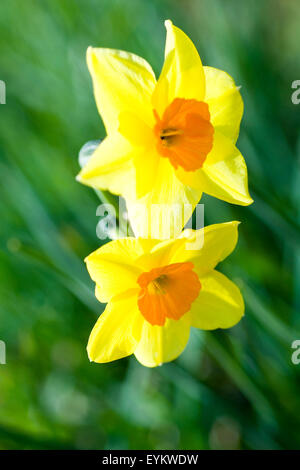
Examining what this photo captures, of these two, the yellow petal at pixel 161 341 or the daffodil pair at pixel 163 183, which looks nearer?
the daffodil pair at pixel 163 183

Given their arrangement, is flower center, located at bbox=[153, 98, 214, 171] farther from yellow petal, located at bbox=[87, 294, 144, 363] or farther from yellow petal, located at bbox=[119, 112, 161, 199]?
yellow petal, located at bbox=[87, 294, 144, 363]

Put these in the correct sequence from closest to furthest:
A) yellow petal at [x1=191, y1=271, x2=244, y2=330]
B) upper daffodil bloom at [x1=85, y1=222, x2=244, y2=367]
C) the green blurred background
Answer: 1. upper daffodil bloom at [x1=85, y1=222, x2=244, y2=367]
2. yellow petal at [x1=191, y1=271, x2=244, y2=330]
3. the green blurred background

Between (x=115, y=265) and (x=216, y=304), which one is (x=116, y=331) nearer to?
(x=115, y=265)

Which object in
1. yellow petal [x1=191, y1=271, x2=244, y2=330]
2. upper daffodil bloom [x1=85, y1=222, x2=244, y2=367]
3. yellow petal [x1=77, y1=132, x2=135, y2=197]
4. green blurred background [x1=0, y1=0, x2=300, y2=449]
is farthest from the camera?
green blurred background [x1=0, y1=0, x2=300, y2=449]

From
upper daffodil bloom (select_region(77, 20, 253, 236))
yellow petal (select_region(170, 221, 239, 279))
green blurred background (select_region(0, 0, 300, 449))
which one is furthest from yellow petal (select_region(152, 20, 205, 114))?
green blurred background (select_region(0, 0, 300, 449))

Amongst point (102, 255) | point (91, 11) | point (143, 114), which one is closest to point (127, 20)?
point (91, 11)

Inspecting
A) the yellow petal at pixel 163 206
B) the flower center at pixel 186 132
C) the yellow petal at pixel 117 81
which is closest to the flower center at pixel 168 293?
the yellow petal at pixel 163 206

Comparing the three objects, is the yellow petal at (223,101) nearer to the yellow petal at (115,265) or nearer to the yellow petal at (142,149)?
the yellow petal at (142,149)
